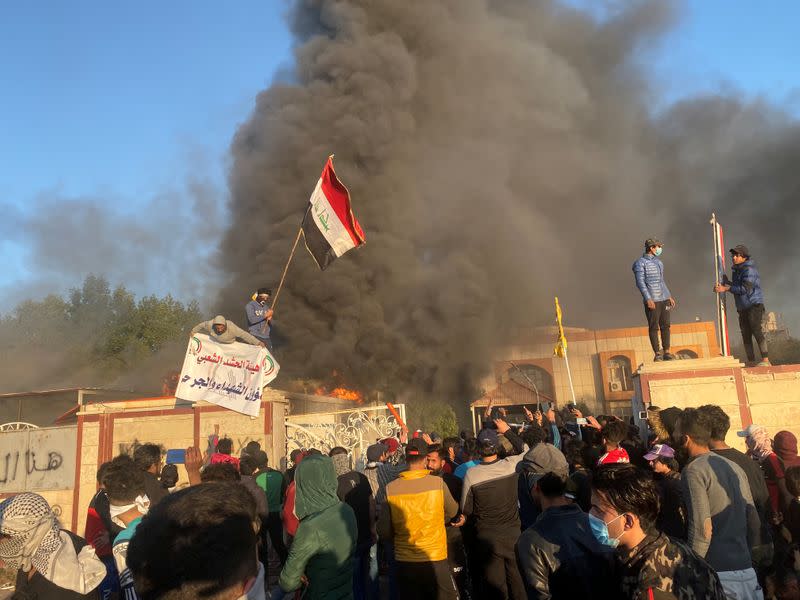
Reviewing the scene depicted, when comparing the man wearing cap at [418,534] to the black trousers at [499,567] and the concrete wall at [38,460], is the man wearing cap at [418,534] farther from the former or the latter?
the concrete wall at [38,460]

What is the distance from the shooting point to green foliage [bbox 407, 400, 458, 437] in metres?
21.5

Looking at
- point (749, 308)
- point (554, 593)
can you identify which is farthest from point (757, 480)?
point (749, 308)

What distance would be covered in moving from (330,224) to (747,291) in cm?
632

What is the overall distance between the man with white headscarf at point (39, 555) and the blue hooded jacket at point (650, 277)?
761 centimetres

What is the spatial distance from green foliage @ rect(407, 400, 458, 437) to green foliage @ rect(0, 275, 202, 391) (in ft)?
41.0

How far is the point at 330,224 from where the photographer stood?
9.38 metres

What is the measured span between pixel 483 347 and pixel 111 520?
21028 millimetres

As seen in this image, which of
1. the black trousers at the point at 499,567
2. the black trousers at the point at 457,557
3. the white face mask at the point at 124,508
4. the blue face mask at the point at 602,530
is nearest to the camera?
the blue face mask at the point at 602,530

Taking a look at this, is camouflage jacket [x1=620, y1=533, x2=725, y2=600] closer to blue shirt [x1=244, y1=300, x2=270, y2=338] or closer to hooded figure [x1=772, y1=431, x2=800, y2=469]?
hooded figure [x1=772, y1=431, x2=800, y2=469]

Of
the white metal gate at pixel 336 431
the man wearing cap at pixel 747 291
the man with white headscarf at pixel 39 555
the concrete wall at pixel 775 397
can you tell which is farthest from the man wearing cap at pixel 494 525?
the man wearing cap at pixel 747 291

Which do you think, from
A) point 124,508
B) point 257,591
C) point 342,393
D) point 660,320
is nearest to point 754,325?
point 660,320

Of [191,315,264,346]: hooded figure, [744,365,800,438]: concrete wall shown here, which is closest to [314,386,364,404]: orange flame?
[191,315,264,346]: hooded figure

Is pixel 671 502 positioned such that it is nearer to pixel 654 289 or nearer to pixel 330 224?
pixel 654 289

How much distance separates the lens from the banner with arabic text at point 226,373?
734 cm
